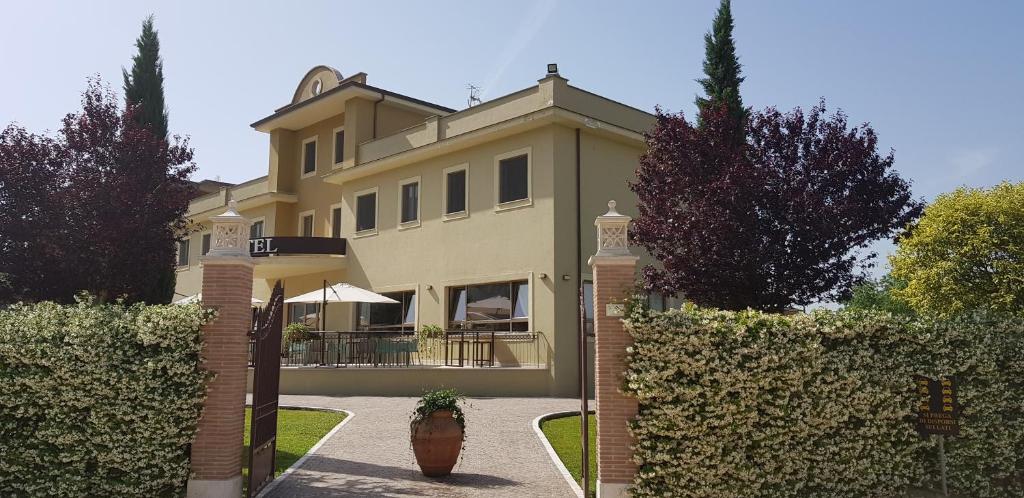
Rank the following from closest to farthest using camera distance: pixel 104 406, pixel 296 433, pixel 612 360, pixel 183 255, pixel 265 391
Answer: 1. pixel 104 406
2. pixel 612 360
3. pixel 265 391
4. pixel 296 433
5. pixel 183 255

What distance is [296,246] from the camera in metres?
24.9

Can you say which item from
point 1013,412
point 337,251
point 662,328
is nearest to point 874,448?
point 1013,412

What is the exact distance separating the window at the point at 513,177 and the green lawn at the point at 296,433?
317 inches

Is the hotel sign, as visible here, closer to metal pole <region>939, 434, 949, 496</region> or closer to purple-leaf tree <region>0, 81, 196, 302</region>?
purple-leaf tree <region>0, 81, 196, 302</region>

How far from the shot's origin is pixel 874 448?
8227 mm

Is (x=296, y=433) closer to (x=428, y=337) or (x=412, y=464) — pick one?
(x=412, y=464)

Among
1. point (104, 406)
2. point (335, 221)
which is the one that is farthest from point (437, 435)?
point (335, 221)

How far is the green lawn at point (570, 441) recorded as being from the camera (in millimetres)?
9523

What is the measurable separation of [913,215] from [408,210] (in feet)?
46.9

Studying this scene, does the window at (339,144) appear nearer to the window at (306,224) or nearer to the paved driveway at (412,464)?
the window at (306,224)

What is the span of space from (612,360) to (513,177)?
1307cm

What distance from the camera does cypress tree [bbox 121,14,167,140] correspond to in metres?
16.4

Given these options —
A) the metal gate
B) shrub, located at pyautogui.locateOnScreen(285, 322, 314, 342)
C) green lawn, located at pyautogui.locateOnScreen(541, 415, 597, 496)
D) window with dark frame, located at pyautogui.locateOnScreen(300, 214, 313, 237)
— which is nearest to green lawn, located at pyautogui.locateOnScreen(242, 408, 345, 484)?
the metal gate

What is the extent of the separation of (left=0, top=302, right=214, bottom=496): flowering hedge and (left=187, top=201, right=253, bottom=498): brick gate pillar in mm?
133
